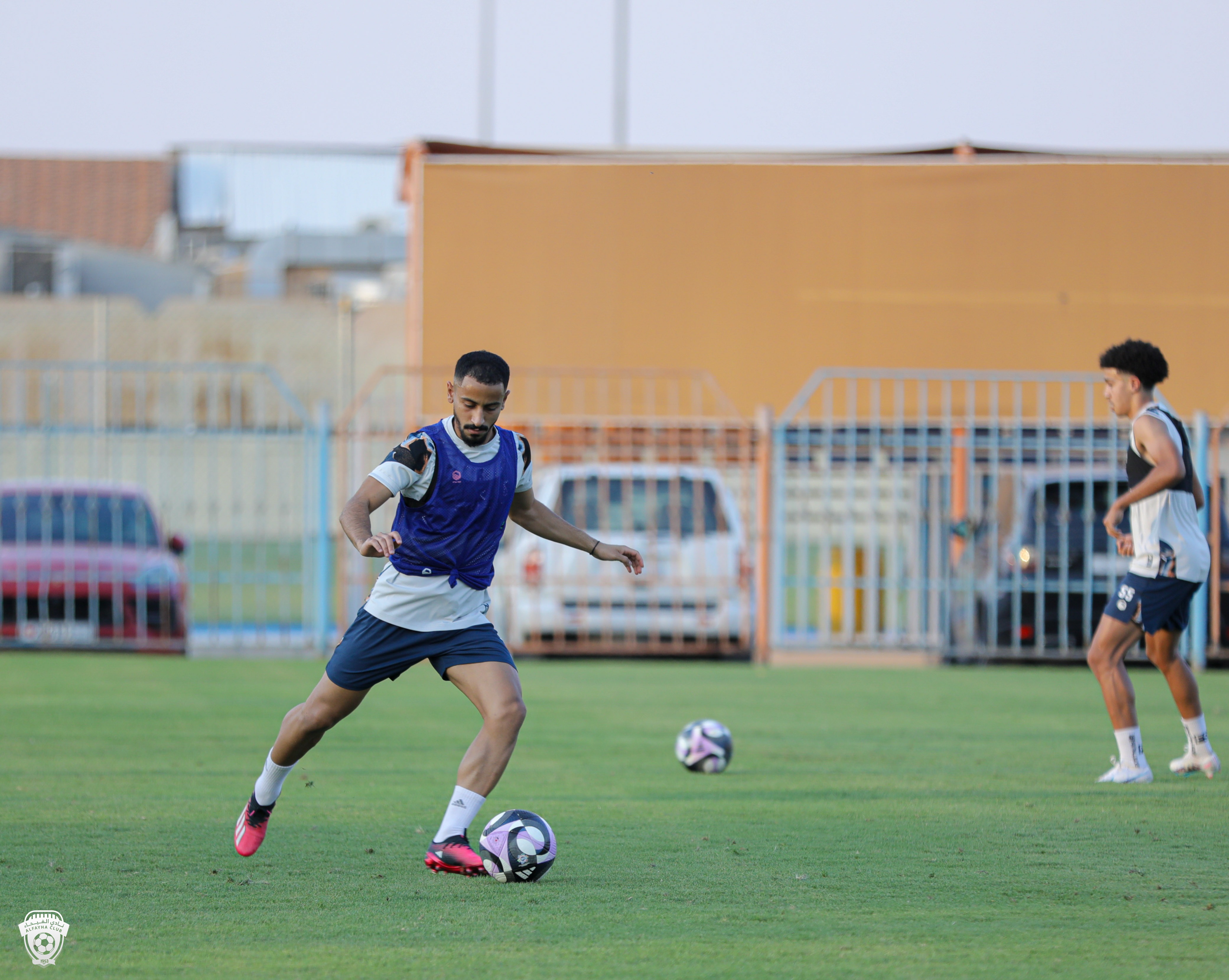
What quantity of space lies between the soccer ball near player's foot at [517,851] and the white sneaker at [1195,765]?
367cm

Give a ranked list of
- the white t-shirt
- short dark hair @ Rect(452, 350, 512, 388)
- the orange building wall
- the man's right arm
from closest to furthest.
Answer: the man's right arm → short dark hair @ Rect(452, 350, 512, 388) → the white t-shirt → the orange building wall

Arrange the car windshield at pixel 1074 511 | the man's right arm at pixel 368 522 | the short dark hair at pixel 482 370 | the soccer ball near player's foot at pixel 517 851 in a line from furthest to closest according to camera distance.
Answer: the car windshield at pixel 1074 511 → the short dark hair at pixel 482 370 → the soccer ball near player's foot at pixel 517 851 → the man's right arm at pixel 368 522

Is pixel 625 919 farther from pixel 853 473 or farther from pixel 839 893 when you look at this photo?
pixel 853 473

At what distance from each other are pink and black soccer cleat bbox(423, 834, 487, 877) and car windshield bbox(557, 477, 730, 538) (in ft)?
25.6

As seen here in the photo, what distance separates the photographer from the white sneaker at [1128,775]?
7191 mm

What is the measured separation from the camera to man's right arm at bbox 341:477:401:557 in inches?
188

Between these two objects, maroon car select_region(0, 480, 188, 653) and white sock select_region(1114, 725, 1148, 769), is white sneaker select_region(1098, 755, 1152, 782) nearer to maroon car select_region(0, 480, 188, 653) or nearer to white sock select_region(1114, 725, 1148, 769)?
white sock select_region(1114, 725, 1148, 769)

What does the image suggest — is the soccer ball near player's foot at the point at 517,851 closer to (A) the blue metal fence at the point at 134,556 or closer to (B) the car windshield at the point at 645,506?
(A) the blue metal fence at the point at 134,556

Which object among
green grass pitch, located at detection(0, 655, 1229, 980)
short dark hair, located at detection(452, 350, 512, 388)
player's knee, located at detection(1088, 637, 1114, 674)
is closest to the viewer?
green grass pitch, located at detection(0, 655, 1229, 980)

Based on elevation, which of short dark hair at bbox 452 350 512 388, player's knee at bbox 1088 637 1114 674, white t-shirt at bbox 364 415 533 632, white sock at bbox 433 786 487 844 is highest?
short dark hair at bbox 452 350 512 388

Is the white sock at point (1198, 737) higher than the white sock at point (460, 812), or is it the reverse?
the white sock at point (460, 812)


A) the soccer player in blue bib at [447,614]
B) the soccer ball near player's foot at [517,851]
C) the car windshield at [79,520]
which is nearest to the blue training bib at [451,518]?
the soccer player in blue bib at [447,614]

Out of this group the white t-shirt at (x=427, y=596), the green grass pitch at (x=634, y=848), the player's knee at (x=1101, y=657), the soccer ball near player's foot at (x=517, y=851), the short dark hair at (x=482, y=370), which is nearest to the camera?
the green grass pitch at (x=634, y=848)

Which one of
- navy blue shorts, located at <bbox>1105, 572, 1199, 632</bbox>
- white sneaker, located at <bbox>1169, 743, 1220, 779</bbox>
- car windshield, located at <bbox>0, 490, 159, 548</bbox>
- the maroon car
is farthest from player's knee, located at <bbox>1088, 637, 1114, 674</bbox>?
car windshield, located at <bbox>0, 490, 159, 548</bbox>
